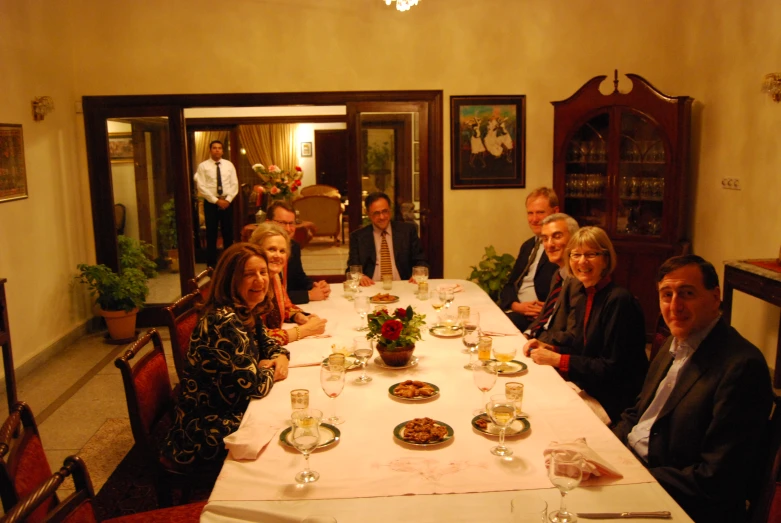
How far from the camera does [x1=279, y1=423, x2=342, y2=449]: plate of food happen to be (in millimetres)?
1933

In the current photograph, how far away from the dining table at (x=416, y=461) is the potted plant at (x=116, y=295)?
143 inches

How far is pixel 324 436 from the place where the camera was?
1.99 m

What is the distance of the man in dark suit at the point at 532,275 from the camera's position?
409 cm

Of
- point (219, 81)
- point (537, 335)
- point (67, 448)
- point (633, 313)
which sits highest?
point (219, 81)

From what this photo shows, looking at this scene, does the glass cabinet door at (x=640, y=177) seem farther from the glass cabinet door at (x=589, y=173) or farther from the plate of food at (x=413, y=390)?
the plate of food at (x=413, y=390)

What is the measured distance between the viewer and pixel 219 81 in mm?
5875

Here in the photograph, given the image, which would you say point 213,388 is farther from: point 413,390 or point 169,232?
point 169,232

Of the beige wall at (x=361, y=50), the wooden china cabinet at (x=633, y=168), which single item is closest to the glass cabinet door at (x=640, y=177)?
the wooden china cabinet at (x=633, y=168)

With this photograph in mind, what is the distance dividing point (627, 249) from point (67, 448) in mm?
4220

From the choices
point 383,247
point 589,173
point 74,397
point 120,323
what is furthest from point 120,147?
point 589,173

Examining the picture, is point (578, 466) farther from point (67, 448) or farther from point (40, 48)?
point (40, 48)

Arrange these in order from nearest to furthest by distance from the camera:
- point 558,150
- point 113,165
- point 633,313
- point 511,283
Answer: point 633,313 → point 511,283 → point 558,150 → point 113,165

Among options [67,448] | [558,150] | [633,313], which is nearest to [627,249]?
[558,150]

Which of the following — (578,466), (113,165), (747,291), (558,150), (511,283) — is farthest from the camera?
(113,165)
